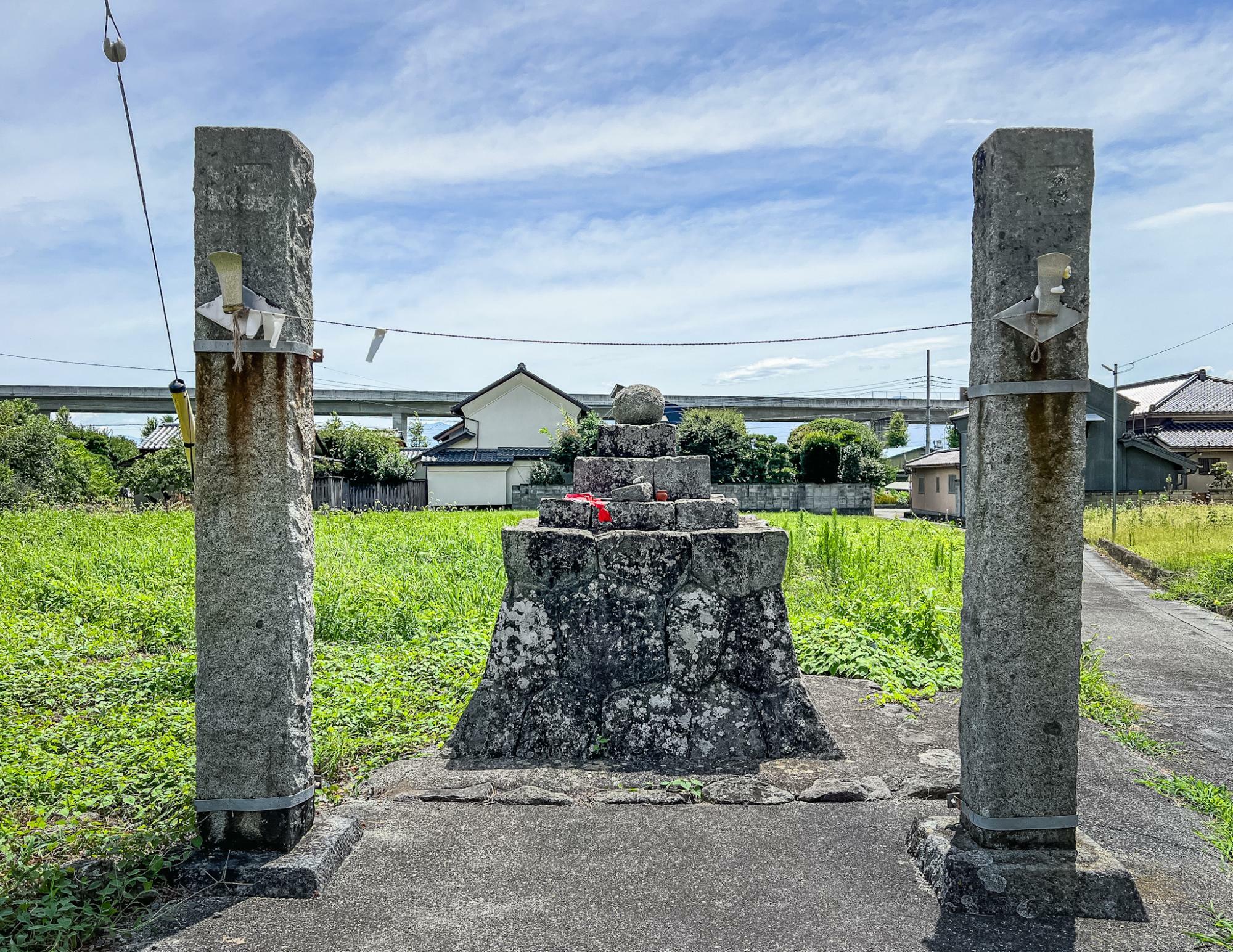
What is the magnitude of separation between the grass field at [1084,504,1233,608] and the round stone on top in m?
8.71

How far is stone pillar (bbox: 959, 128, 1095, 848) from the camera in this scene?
2.89m

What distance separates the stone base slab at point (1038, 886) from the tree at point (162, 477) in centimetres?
2325

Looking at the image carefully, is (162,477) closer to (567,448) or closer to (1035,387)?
(567,448)

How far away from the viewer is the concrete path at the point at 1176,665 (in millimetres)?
4898

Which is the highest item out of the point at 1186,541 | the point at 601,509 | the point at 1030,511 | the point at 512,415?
the point at 512,415

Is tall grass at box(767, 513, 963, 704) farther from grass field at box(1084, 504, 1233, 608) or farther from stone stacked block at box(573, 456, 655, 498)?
grass field at box(1084, 504, 1233, 608)

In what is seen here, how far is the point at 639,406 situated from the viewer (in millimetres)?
5574

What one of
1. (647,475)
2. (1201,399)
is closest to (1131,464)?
(1201,399)

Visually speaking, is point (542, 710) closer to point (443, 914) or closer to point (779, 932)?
point (443, 914)

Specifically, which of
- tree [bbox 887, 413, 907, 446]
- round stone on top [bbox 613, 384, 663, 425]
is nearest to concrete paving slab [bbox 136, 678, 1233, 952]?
round stone on top [bbox 613, 384, 663, 425]

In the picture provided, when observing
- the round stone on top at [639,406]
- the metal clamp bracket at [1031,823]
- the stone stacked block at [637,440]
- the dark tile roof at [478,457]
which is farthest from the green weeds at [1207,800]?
the dark tile roof at [478,457]

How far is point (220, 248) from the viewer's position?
10.1 ft

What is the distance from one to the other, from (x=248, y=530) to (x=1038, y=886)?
3338 millimetres

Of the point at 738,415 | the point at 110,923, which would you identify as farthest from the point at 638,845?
the point at 738,415
